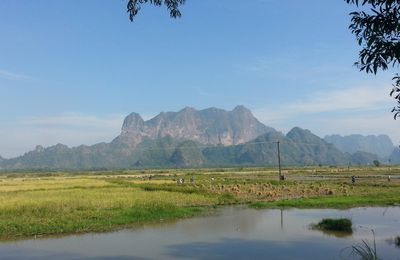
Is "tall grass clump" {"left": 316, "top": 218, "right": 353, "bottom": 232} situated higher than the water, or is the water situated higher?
"tall grass clump" {"left": 316, "top": 218, "right": 353, "bottom": 232}

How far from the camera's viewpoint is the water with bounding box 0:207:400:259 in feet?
47.5

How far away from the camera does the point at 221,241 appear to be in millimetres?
16719

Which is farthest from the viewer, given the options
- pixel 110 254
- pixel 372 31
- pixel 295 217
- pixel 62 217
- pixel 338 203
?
pixel 338 203

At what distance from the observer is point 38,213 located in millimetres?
22438

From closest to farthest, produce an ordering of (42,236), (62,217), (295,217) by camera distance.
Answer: (42,236) < (62,217) < (295,217)

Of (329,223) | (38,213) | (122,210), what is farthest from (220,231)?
(38,213)

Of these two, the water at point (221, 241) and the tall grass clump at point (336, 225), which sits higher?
the tall grass clump at point (336, 225)

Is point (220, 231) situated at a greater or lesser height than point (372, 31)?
lesser

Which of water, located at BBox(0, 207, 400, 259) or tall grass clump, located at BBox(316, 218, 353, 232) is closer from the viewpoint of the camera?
water, located at BBox(0, 207, 400, 259)

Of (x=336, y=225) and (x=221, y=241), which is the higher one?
(x=336, y=225)

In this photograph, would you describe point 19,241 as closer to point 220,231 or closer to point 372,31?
point 220,231

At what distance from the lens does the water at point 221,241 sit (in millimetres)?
14492

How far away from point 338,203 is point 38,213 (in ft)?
58.5

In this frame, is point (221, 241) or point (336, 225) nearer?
point (221, 241)
